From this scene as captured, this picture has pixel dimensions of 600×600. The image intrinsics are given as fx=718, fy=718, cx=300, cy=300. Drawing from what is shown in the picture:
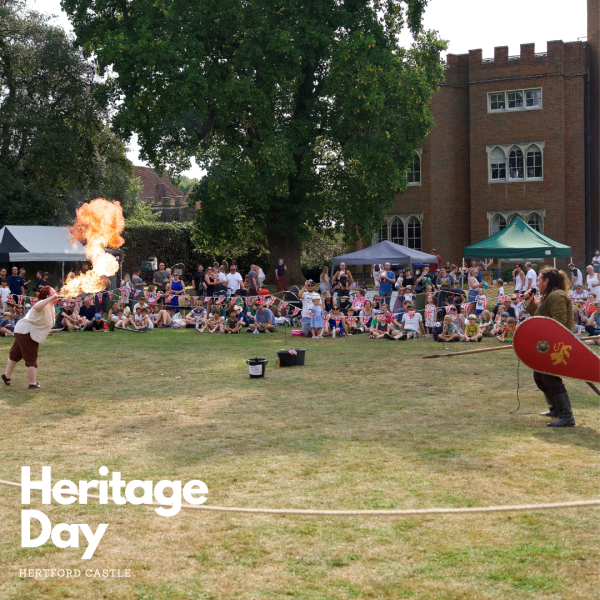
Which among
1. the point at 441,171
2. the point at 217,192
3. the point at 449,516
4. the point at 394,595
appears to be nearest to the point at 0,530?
the point at 394,595

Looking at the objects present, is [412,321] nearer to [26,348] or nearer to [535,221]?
[26,348]

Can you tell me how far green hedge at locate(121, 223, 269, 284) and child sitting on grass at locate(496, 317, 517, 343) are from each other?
22161 mm

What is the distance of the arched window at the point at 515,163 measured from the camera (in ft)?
125

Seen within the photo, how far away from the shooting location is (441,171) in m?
39.4

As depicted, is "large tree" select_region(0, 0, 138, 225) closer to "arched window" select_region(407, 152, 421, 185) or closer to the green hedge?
the green hedge

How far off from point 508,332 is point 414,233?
2298 centimetres

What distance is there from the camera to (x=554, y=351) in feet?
26.8

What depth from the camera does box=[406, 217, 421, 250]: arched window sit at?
4009cm

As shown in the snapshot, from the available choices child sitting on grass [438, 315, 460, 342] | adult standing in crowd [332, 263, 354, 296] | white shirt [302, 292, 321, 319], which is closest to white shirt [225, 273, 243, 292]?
adult standing in crowd [332, 263, 354, 296]

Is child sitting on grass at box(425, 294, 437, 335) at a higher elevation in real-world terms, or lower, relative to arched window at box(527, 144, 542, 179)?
lower

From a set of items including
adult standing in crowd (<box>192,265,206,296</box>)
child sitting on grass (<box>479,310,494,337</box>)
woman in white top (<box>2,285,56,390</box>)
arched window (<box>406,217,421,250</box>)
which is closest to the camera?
woman in white top (<box>2,285,56,390</box>)

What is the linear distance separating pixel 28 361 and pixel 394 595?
877 cm

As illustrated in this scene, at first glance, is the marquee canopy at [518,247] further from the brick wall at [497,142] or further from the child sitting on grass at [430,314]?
the brick wall at [497,142]

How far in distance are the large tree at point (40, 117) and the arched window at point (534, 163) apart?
22145 mm
